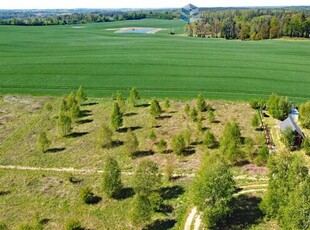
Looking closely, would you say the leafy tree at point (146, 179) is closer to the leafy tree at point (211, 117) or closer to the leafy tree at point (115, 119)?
the leafy tree at point (115, 119)

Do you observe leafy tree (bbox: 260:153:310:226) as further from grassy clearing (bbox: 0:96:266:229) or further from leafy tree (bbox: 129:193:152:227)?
leafy tree (bbox: 129:193:152:227)

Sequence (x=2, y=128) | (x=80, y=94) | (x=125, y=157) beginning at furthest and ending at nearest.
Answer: (x=80, y=94)
(x=2, y=128)
(x=125, y=157)

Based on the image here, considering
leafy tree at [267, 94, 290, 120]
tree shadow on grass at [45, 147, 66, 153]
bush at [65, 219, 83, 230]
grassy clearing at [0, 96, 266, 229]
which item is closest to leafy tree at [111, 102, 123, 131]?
grassy clearing at [0, 96, 266, 229]

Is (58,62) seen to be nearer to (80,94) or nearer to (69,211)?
(80,94)

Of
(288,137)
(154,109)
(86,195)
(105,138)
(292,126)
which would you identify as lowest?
(86,195)

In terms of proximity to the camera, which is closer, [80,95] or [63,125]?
[63,125]

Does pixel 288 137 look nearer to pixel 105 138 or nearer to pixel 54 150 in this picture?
pixel 105 138

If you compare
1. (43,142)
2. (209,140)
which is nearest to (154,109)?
(209,140)

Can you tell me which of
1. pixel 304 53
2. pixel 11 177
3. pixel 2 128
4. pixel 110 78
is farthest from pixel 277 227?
pixel 304 53
